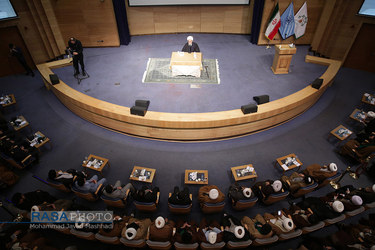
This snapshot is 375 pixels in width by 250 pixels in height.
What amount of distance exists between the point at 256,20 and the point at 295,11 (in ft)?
5.33

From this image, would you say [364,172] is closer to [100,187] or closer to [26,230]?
[100,187]

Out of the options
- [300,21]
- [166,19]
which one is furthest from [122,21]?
[300,21]

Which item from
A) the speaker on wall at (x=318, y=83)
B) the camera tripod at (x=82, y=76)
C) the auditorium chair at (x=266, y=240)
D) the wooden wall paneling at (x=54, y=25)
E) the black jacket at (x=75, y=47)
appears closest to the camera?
the auditorium chair at (x=266, y=240)

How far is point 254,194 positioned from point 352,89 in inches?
266

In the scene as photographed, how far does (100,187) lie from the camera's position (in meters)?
5.18

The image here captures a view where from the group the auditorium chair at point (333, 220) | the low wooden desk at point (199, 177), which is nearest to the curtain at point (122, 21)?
the low wooden desk at point (199, 177)

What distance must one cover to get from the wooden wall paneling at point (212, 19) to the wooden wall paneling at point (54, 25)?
21.9ft

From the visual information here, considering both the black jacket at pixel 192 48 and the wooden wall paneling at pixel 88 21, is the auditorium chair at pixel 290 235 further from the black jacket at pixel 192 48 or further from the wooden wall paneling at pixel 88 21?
the wooden wall paneling at pixel 88 21

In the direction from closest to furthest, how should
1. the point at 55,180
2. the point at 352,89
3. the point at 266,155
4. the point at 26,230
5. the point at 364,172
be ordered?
the point at 26,230
the point at 55,180
the point at 364,172
the point at 266,155
the point at 352,89

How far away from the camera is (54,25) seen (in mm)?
9367

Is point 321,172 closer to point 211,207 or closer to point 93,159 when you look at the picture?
point 211,207

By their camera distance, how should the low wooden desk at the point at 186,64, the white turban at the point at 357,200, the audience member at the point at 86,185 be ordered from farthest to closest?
the low wooden desk at the point at 186,64, the audience member at the point at 86,185, the white turban at the point at 357,200

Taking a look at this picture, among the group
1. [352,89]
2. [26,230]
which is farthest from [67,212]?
[352,89]

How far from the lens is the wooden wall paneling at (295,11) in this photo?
30.7ft
